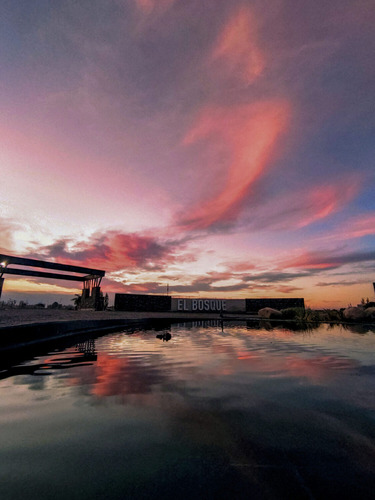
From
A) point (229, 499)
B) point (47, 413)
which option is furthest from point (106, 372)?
point (229, 499)

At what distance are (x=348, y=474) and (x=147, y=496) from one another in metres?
1.36

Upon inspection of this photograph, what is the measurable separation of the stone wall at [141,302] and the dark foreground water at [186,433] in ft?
110

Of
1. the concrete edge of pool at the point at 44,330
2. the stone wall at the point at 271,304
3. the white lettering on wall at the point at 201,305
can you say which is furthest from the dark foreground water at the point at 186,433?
the white lettering on wall at the point at 201,305

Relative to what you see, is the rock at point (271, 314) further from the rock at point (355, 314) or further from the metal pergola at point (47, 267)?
the metal pergola at point (47, 267)

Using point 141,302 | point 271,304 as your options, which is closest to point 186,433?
point 141,302

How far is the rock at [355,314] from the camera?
61.6 ft

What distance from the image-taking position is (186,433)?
2223 millimetres

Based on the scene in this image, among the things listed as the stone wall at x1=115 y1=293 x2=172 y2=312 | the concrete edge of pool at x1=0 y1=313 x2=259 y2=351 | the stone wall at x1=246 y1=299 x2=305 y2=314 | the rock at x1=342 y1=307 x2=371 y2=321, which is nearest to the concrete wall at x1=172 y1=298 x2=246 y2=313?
the stone wall at x1=246 y1=299 x2=305 y2=314

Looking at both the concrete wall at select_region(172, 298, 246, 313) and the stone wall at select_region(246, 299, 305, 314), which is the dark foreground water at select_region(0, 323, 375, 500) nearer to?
the stone wall at select_region(246, 299, 305, 314)

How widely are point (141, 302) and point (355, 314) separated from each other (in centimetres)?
2836

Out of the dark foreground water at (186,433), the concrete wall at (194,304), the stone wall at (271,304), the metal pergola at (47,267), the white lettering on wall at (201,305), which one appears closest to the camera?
the dark foreground water at (186,433)

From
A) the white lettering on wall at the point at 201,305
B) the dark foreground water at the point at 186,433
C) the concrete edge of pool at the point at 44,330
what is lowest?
the dark foreground water at the point at 186,433

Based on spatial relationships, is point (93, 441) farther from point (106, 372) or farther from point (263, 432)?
point (106, 372)

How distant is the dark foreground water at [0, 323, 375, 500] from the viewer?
60.4 inches
